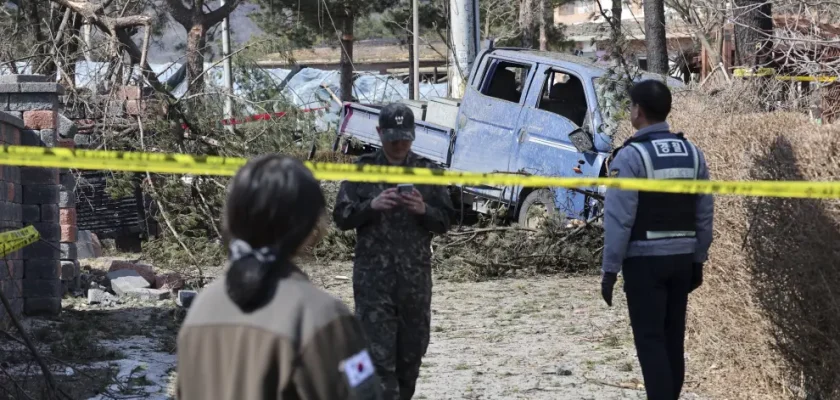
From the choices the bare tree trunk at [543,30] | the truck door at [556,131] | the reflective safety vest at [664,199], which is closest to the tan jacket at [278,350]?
the reflective safety vest at [664,199]

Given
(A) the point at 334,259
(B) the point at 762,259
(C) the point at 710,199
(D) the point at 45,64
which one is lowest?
(A) the point at 334,259

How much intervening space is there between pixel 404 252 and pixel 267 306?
2.83 metres

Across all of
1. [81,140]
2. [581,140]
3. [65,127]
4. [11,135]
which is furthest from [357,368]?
[81,140]

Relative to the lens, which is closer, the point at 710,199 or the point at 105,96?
the point at 710,199

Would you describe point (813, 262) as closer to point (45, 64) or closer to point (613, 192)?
point (613, 192)

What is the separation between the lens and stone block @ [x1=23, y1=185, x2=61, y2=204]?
30.7ft

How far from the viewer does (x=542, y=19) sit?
3158 centimetres

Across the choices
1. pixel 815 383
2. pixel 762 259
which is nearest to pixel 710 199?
pixel 762 259

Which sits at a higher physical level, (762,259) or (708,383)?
(762,259)

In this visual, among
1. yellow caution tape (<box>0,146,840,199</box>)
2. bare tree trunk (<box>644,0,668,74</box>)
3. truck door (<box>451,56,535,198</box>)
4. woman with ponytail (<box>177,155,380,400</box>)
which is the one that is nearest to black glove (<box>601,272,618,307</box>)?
yellow caution tape (<box>0,146,840,199</box>)

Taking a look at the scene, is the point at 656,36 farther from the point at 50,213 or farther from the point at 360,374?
the point at 360,374

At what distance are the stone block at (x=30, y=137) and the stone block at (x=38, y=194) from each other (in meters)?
0.38

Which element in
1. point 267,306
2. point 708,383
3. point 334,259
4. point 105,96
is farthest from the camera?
point 334,259

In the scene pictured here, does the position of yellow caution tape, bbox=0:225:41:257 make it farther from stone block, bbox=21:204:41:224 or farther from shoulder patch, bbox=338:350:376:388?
shoulder patch, bbox=338:350:376:388
